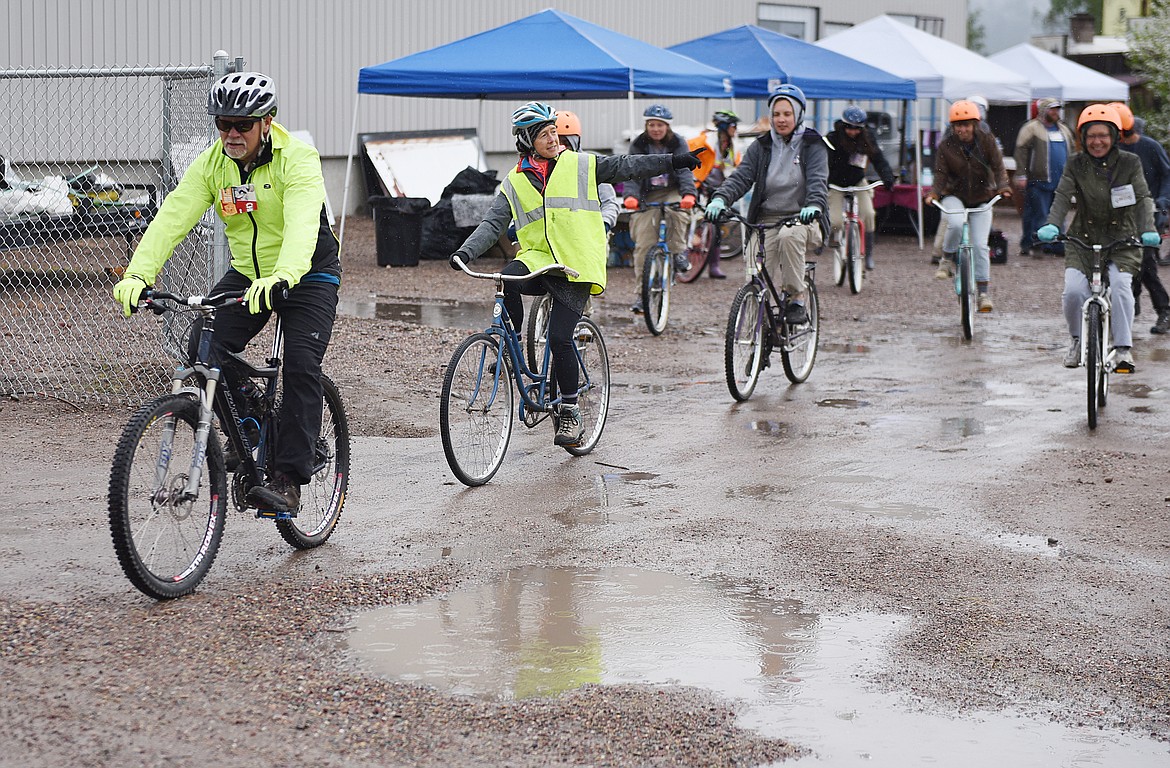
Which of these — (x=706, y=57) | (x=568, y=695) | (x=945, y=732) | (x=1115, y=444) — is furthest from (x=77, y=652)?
(x=706, y=57)

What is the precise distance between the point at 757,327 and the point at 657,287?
10.4 feet

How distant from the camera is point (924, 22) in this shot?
32.8 metres

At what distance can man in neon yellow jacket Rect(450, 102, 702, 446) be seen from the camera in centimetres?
736

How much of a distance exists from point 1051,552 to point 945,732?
2.16 meters

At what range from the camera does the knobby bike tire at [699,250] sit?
1728 centimetres

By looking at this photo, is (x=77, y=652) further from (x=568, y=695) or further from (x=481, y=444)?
(x=481, y=444)

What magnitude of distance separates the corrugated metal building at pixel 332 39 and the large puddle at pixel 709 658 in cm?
1129

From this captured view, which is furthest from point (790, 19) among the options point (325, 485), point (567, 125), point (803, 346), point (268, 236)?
point (268, 236)

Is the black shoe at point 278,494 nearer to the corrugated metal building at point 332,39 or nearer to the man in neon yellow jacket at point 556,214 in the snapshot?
the man in neon yellow jacket at point 556,214

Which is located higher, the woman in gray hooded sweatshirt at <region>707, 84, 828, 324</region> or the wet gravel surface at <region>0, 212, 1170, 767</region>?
the woman in gray hooded sweatshirt at <region>707, 84, 828, 324</region>

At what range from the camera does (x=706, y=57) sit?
20.2 metres

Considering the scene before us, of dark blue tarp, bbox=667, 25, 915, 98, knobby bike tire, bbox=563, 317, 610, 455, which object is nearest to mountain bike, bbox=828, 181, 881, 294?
dark blue tarp, bbox=667, 25, 915, 98

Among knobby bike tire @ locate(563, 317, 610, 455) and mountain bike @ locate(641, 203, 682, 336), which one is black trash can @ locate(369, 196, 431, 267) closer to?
mountain bike @ locate(641, 203, 682, 336)

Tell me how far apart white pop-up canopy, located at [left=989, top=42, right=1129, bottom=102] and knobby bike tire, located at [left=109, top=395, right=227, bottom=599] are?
984 inches
